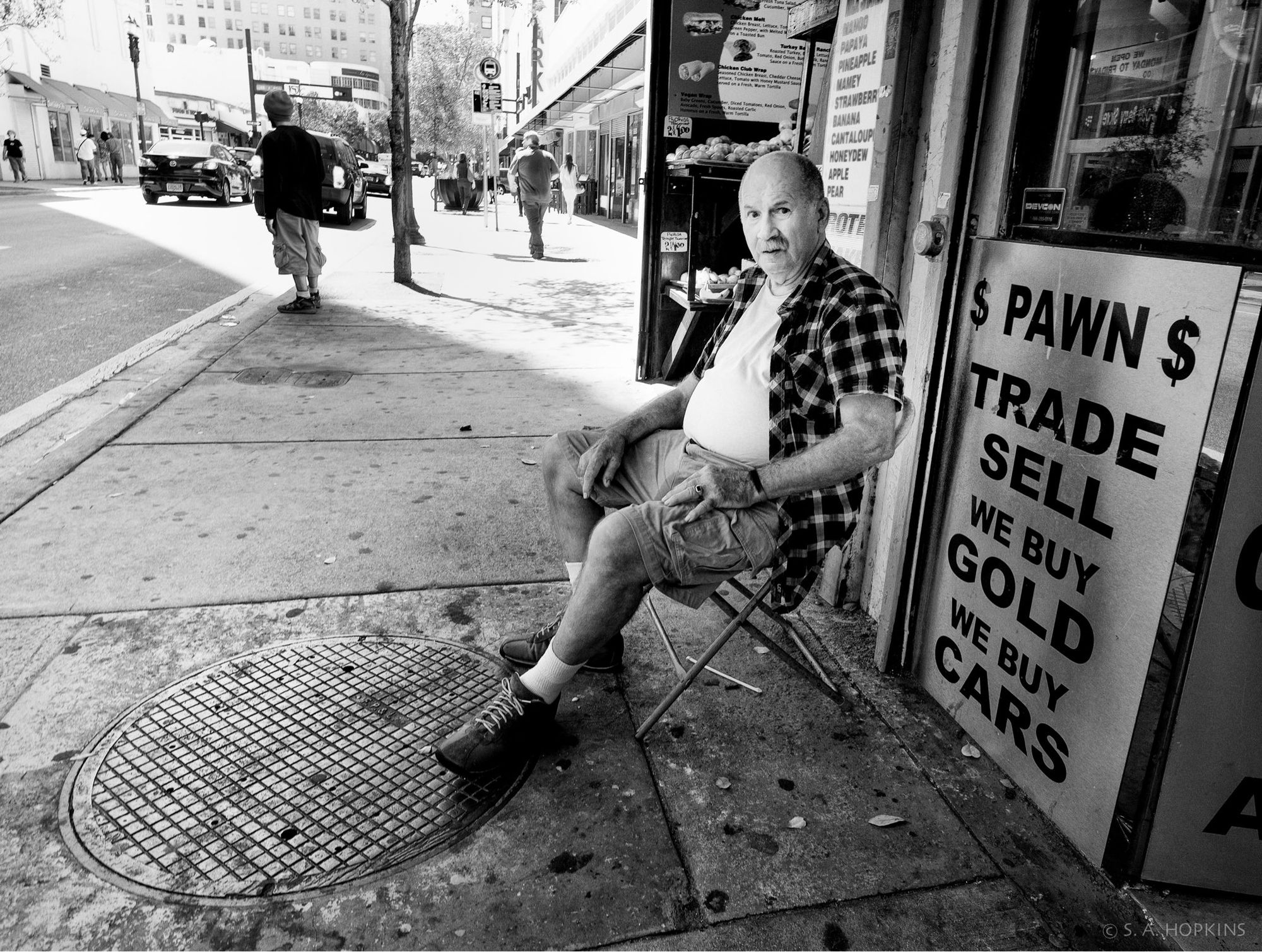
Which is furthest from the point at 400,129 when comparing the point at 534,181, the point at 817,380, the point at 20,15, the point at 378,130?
the point at 378,130

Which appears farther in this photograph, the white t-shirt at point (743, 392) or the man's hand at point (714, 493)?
the white t-shirt at point (743, 392)

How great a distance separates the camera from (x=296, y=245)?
8.81m

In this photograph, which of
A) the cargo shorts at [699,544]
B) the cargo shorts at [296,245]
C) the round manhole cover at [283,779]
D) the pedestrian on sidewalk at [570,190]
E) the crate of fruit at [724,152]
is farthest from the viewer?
the pedestrian on sidewalk at [570,190]

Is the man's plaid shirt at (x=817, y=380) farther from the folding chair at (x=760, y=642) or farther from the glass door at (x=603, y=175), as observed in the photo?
the glass door at (x=603, y=175)

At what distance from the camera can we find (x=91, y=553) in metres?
3.53

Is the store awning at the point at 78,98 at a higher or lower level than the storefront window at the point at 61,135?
higher

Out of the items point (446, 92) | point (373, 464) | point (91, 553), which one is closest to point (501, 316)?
point (373, 464)

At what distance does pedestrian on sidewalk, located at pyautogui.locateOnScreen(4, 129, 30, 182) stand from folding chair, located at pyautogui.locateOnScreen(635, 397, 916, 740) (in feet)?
127

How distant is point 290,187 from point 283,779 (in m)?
7.46

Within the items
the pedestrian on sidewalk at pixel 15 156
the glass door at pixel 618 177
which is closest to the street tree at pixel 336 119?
the pedestrian on sidewalk at pixel 15 156

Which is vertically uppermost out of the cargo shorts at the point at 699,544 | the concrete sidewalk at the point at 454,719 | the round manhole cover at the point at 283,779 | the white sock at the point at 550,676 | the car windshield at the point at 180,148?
the car windshield at the point at 180,148

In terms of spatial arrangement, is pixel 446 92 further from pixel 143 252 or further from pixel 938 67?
pixel 938 67

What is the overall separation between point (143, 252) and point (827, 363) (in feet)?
45.9

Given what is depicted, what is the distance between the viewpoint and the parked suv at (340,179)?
1866 centimetres
